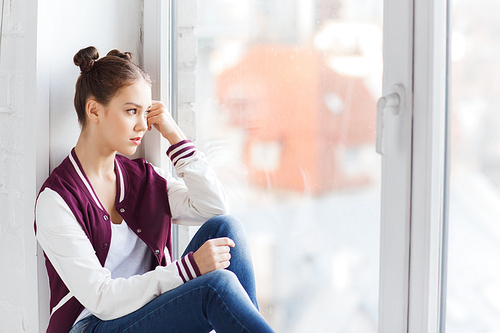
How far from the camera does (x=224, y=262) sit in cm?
101

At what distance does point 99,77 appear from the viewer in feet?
3.52

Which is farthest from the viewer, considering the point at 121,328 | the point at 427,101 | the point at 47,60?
the point at 47,60

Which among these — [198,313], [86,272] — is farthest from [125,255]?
[198,313]

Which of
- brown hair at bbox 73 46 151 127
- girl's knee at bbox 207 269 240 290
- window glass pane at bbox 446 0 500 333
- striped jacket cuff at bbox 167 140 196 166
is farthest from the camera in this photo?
striped jacket cuff at bbox 167 140 196 166

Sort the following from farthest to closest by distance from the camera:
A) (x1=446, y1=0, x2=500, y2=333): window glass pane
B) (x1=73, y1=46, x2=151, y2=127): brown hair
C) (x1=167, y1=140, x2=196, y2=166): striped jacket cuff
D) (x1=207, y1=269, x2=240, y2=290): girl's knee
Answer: (x1=167, y1=140, x2=196, y2=166): striped jacket cuff < (x1=73, y1=46, x2=151, y2=127): brown hair < (x1=207, y1=269, x2=240, y2=290): girl's knee < (x1=446, y1=0, x2=500, y2=333): window glass pane

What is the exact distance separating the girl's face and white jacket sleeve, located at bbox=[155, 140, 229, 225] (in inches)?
4.6

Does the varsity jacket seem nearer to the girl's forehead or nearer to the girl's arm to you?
the girl's arm

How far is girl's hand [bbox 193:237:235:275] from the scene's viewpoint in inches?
→ 38.9

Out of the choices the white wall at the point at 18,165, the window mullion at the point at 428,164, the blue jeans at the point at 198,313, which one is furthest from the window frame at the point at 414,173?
the white wall at the point at 18,165

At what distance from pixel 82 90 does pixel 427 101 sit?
2.61ft

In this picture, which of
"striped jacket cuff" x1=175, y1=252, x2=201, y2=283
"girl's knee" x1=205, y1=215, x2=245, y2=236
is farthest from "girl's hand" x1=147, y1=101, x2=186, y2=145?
"striped jacket cuff" x1=175, y1=252, x2=201, y2=283

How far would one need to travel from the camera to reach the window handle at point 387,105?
2.89ft

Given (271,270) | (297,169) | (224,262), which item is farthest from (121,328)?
(297,169)

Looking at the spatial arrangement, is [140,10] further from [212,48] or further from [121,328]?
[121,328]
